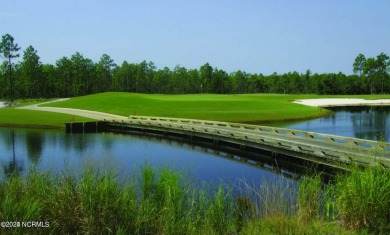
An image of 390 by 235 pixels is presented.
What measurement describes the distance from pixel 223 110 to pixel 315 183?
48.0 m

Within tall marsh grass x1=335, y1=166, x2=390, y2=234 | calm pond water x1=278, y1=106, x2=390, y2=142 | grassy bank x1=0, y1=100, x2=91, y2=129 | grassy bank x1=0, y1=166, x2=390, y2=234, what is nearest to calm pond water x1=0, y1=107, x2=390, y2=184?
calm pond water x1=278, y1=106, x2=390, y2=142

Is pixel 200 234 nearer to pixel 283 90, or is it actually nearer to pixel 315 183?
pixel 315 183

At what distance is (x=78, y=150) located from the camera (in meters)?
29.4

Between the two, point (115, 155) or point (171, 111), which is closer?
point (115, 155)

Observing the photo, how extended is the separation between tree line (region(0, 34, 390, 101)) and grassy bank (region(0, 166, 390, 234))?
114 m

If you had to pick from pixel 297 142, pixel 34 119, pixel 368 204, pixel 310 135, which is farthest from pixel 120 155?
pixel 34 119

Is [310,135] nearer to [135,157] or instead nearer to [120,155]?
[135,157]

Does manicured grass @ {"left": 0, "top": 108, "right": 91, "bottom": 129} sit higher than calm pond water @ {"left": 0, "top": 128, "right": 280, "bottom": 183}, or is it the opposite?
manicured grass @ {"left": 0, "top": 108, "right": 91, "bottom": 129}

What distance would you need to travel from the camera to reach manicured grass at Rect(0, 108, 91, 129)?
4816 centimetres

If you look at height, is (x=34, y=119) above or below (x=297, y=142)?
below

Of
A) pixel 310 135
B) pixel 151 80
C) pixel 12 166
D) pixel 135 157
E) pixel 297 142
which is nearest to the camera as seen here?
pixel 12 166

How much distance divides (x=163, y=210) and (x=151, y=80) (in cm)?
14892

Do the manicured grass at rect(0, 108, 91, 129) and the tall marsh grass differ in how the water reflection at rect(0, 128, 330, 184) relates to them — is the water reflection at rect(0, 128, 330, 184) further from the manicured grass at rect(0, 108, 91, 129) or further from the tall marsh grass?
the manicured grass at rect(0, 108, 91, 129)

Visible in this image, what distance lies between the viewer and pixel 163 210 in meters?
8.92
